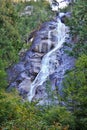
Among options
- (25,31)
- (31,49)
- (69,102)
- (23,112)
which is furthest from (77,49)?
(25,31)

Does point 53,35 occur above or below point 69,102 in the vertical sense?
above

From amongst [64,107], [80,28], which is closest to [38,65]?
[80,28]

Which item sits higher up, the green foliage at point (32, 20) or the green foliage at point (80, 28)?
the green foliage at point (32, 20)

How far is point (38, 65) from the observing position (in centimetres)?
3725

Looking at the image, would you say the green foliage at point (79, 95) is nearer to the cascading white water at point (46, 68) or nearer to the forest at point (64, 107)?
the forest at point (64, 107)

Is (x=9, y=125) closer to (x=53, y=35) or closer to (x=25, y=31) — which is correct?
(x=53, y=35)

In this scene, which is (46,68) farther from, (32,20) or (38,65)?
(32,20)

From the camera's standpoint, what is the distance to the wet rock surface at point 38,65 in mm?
32316

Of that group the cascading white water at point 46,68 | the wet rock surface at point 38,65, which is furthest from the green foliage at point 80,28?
the cascading white water at point 46,68

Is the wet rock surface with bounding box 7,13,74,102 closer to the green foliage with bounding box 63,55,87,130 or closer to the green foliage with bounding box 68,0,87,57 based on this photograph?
the green foliage with bounding box 68,0,87,57

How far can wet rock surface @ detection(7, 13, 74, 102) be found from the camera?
32.3m

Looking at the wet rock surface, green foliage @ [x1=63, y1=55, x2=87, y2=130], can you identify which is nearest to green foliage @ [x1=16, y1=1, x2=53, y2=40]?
the wet rock surface

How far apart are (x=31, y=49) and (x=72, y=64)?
814 centimetres

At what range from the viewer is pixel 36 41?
41.8 m
